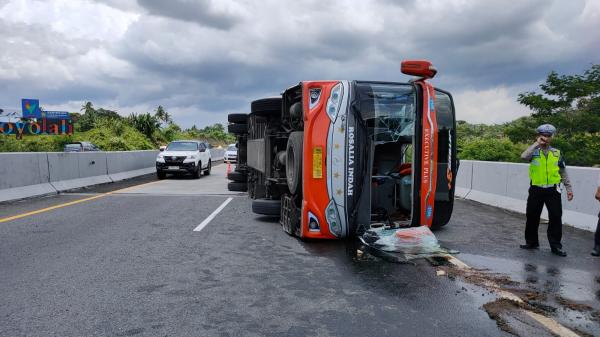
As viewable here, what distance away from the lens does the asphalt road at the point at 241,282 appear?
3656 millimetres

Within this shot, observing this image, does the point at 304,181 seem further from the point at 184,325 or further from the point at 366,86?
the point at 184,325

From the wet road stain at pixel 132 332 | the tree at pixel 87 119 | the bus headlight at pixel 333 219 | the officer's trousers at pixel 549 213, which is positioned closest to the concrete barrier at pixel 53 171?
the bus headlight at pixel 333 219

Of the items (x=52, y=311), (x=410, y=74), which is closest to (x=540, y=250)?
(x=410, y=74)

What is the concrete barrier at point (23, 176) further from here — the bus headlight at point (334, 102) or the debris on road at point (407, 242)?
the debris on road at point (407, 242)

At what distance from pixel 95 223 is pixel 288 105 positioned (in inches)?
161

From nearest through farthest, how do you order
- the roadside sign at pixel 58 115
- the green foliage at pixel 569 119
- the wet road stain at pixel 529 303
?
the wet road stain at pixel 529 303
the green foliage at pixel 569 119
the roadside sign at pixel 58 115

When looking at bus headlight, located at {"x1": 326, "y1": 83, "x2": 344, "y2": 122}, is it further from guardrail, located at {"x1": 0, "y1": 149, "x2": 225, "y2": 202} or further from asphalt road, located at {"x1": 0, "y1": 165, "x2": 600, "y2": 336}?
guardrail, located at {"x1": 0, "y1": 149, "x2": 225, "y2": 202}

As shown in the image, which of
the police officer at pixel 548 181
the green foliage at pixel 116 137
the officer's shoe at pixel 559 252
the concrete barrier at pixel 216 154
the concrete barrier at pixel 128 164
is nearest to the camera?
the officer's shoe at pixel 559 252

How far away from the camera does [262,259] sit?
19.1 ft

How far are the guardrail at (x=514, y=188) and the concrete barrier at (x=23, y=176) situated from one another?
38.9 ft

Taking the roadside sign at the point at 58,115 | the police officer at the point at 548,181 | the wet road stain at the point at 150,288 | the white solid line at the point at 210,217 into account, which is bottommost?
the white solid line at the point at 210,217

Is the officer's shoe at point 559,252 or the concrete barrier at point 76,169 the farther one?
the concrete barrier at point 76,169

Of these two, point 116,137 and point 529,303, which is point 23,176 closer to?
point 529,303

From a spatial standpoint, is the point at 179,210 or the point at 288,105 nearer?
the point at 288,105
